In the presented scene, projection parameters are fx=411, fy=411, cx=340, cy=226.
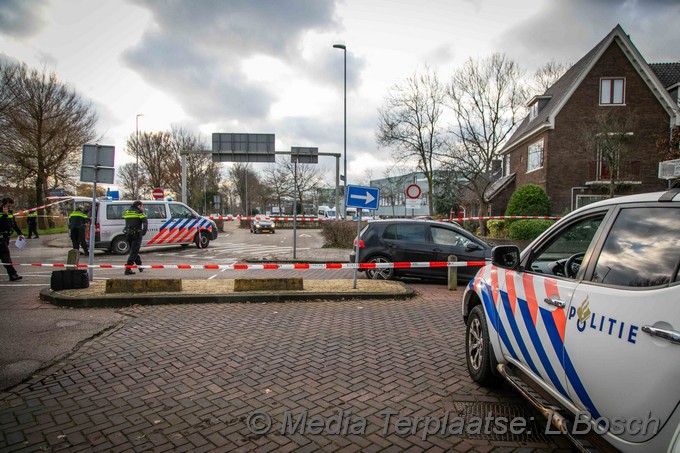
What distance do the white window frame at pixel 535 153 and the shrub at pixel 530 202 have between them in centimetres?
423

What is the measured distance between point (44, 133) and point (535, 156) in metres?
33.1

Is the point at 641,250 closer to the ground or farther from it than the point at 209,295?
farther from it

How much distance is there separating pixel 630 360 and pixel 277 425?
240 centimetres

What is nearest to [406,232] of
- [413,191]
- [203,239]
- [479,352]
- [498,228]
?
[413,191]

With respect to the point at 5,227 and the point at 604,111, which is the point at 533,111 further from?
the point at 5,227

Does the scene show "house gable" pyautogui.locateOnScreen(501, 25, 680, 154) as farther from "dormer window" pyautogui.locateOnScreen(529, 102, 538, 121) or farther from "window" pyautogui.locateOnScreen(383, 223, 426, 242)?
"window" pyautogui.locateOnScreen(383, 223, 426, 242)

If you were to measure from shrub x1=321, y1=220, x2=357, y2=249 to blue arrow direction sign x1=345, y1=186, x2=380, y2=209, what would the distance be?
958cm

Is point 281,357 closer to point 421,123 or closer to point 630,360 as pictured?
point 630,360

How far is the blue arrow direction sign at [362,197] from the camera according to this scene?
30.0 feet

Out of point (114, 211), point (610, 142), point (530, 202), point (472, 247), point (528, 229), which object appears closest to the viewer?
point (472, 247)

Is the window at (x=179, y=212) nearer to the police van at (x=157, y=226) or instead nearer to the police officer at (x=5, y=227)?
the police van at (x=157, y=226)

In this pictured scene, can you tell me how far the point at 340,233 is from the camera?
765 inches

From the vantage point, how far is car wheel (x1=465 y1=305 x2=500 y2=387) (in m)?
3.72

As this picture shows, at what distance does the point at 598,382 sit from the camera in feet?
7.20
